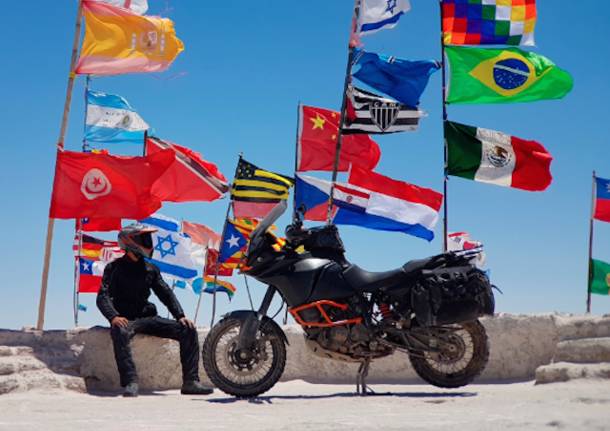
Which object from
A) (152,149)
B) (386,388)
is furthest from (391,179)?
(386,388)

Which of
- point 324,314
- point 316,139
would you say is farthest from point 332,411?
point 316,139

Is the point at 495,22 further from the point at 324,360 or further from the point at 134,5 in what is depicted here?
the point at 324,360

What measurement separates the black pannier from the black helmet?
256cm

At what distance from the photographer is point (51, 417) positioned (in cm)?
483

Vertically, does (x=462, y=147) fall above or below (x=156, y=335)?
above

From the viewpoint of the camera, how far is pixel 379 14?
42.8ft

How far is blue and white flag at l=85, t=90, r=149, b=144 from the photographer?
18.5 meters

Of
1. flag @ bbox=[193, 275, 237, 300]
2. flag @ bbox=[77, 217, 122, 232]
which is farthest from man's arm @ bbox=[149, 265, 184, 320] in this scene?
flag @ bbox=[193, 275, 237, 300]

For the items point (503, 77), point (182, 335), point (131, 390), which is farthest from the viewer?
point (503, 77)

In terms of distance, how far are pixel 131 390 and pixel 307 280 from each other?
1.82m

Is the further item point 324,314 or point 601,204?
point 601,204

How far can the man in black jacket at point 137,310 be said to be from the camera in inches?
264

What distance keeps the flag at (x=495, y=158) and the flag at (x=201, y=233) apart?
42.4ft

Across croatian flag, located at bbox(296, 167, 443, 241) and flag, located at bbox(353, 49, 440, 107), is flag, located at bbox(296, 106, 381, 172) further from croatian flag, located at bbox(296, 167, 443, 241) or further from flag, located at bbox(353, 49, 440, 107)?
flag, located at bbox(353, 49, 440, 107)
